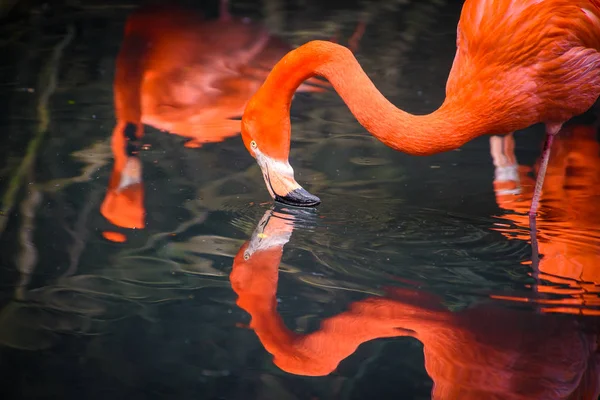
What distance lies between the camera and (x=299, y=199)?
4027 millimetres

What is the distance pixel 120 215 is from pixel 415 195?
154 centimetres

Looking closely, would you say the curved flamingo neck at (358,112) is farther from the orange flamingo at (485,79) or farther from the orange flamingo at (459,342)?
the orange flamingo at (459,342)

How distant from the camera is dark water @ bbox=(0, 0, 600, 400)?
8.66 feet

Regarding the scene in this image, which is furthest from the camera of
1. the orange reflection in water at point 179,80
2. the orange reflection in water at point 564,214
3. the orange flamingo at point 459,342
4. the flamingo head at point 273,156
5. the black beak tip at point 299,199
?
the orange reflection in water at point 179,80

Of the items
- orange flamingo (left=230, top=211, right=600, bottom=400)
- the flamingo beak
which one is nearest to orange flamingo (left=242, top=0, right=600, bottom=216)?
the flamingo beak

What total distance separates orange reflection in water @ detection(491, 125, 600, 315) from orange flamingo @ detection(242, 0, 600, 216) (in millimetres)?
529

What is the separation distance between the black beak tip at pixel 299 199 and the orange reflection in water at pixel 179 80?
0.69 meters

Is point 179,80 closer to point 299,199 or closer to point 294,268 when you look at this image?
point 299,199

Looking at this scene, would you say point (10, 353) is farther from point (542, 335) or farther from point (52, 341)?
point (542, 335)

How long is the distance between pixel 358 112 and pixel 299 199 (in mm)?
649

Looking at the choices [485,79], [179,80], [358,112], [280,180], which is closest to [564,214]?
[485,79]

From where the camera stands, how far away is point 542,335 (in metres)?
2.86

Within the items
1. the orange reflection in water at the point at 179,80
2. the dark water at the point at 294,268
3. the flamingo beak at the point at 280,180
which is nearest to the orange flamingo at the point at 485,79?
the flamingo beak at the point at 280,180

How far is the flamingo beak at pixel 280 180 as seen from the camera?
3.95 meters
